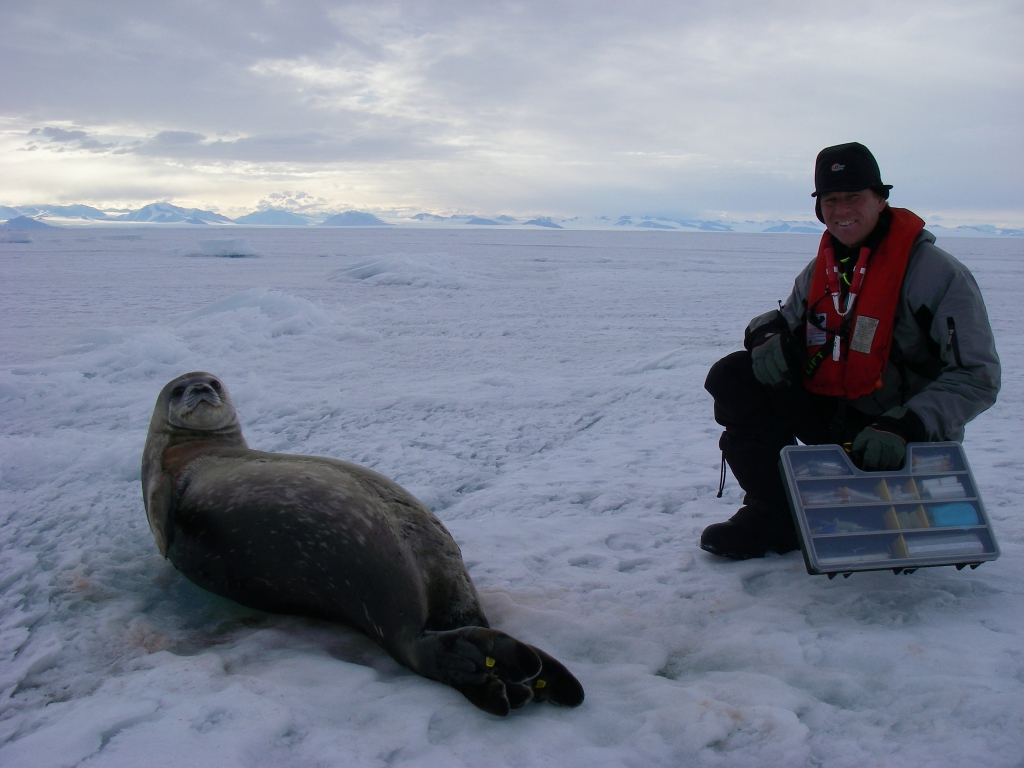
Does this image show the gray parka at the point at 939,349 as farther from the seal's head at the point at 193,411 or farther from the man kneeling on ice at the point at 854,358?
the seal's head at the point at 193,411

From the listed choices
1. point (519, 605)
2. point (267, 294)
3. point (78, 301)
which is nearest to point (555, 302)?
point (267, 294)

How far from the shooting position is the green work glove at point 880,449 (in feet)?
6.72

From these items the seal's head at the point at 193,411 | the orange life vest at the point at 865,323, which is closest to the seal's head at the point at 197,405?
the seal's head at the point at 193,411

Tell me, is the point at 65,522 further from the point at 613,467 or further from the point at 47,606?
the point at 613,467

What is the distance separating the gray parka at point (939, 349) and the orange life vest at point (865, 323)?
4 centimetres

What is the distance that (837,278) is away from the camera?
7.93 ft

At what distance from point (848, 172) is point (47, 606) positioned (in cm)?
288

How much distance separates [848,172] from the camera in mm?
2250

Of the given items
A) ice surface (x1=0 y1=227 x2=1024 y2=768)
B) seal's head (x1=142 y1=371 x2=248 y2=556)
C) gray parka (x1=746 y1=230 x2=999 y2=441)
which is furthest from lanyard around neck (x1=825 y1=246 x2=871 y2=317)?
seal's head (x1=142 y1=371 x2=248 y2=556)

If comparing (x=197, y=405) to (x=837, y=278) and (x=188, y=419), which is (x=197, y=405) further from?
(x=837, y=278)

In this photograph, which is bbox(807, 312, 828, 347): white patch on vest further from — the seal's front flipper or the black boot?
the seal's front flipper

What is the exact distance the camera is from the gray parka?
206 cm

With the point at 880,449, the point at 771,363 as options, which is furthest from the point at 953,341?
the point at 771,363

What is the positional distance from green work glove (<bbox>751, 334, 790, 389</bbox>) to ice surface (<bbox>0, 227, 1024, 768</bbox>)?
625mm
